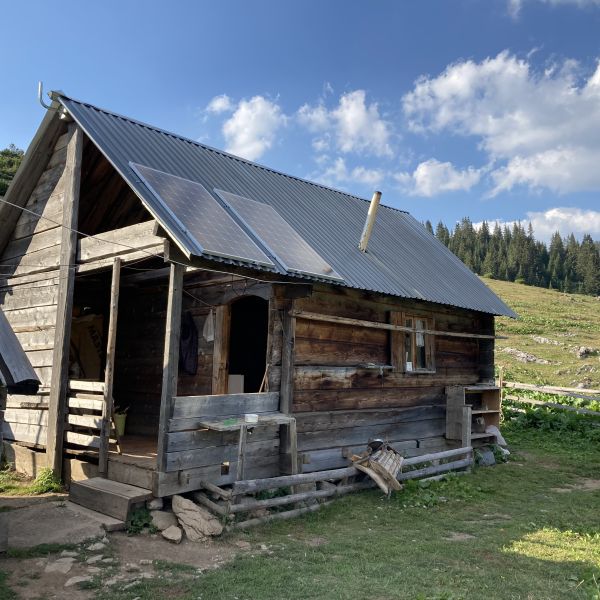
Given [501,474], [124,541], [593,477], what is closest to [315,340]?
[124,541]

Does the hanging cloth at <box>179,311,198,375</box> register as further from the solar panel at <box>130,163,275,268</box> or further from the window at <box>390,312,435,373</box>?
the window at <box>390,312,435,373</box>

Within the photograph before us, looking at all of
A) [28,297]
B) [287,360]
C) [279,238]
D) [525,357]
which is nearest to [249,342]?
[287,360]

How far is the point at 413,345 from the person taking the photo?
13633 millimetres

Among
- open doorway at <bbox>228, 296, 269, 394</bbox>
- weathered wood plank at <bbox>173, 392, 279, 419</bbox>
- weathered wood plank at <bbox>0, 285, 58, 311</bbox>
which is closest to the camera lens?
weathered wood plank at <bbox>173, 392, 279, 419</bbox>

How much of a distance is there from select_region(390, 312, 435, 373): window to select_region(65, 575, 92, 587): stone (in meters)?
8.03

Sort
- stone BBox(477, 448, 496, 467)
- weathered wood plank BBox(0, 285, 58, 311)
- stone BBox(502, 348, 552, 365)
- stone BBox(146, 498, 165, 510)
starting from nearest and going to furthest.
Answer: stone BBox(146, 498, 165, 510) < weathered wood plank BBox(0, 285, 58, 311) < stone BBox(477, 448, 496, 467) < stone BBox(502, 348, 552, 365)

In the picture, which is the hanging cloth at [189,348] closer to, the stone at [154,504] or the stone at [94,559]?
the stone at [154,504]

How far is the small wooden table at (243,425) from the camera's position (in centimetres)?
874

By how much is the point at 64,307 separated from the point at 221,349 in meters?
2.96

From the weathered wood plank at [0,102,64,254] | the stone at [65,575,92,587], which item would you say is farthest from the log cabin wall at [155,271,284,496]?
the weathered wood plank at [0,102,64,254]

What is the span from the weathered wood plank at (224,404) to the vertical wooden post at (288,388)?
0.18 metres

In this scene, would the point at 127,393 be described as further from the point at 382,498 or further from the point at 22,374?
the point at 22,374

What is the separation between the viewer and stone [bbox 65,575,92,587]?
241 inches

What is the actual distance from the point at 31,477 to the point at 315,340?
5.78 metres
